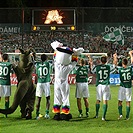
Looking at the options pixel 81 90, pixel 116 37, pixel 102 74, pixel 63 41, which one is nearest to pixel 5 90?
pixel 81 90

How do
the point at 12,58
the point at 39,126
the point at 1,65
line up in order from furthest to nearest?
the point at 12,58, the point at 1,65, the point at 39,126

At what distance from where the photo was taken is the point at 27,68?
12.3 metres

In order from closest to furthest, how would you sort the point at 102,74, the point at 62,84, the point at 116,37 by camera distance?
1. the point at 62,84
2. the point at 102,74
3. the point at 116,37

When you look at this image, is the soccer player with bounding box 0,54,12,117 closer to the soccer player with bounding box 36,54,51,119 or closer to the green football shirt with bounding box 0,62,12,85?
the green football shirt with bounding box 0,62,12,85

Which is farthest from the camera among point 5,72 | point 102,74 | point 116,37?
point 116,37

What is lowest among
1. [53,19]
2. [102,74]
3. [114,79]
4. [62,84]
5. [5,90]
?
[5,90]

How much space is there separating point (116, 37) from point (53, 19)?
24.5ft

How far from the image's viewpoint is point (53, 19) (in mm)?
24828

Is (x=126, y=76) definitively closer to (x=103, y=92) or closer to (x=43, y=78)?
(x=103, y=92)

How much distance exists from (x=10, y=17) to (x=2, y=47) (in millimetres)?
2238

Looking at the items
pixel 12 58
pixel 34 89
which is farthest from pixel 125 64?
pixel 12 58

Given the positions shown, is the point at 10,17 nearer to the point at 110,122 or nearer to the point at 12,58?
the point at 12,58

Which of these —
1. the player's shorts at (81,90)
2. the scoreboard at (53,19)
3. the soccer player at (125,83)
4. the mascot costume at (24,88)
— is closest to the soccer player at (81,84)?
the player's shorts at (81,90)

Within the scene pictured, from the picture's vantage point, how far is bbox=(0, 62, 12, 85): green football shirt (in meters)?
12.9
